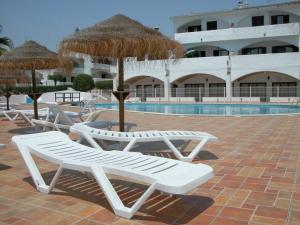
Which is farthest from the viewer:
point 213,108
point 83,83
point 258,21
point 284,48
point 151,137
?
point 83,83

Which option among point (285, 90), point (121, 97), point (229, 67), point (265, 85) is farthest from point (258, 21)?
point (121, 97)

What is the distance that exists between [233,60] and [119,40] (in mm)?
20186

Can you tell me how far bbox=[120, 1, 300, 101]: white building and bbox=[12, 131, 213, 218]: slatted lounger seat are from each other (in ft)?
62.7

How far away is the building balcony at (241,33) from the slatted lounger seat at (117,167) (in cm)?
2086

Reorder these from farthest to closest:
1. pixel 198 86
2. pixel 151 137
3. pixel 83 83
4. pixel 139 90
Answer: pixel 83 83
pixel 139 90
pixel 198 86
pixel 151 137

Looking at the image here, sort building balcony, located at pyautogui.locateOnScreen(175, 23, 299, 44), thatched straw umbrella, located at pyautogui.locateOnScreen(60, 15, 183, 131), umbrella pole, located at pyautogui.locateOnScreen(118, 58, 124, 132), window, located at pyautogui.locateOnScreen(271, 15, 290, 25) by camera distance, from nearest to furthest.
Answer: thatched straw umbrella, located at pyautogui.locateOnScreen(60, 15, 183, 131), umbrella pole, located at pyautogui.locateOnScreen(118, 58, 124, 132), building balcony, located at pyautogui.locateOnScreen(175, 23, 299, 44), window, located at pyautogui.locateOnScreen(271, 15, 290, 25)

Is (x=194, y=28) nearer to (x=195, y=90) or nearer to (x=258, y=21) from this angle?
(x=258, y=21)

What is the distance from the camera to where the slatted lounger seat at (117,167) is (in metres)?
2.94

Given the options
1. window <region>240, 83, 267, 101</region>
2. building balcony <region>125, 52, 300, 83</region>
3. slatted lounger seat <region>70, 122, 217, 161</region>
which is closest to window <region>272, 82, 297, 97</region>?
window <region>240, 83, 267, 101</region>

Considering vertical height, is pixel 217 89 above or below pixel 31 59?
below

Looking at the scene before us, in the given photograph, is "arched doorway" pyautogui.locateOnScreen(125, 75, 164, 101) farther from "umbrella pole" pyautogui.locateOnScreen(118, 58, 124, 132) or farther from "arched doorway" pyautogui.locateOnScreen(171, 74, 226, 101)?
"umbrella pole" pyautogui.locateOnScreen(118, 58, 124, 132)

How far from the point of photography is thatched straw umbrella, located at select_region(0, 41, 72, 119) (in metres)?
8.41

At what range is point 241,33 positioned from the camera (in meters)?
26.7

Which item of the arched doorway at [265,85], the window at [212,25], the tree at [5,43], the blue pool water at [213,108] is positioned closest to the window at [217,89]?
the arched doorway at [265,85]
